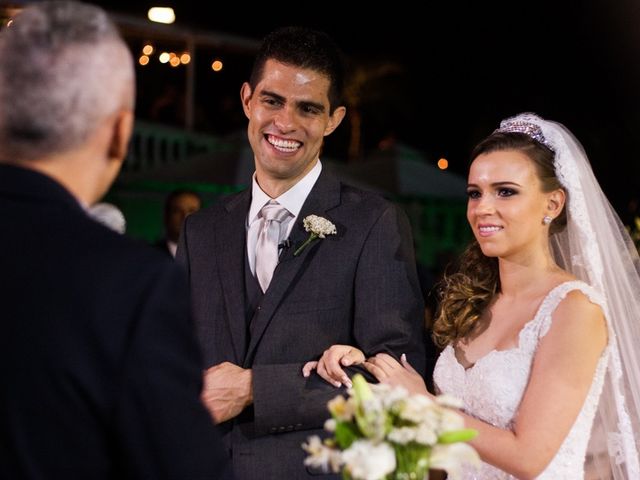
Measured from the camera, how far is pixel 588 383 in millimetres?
2699

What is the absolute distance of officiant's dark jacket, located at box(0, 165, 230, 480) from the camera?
4.46 feet

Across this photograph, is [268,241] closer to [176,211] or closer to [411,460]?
[411,460]

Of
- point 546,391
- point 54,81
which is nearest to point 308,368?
point 546,391

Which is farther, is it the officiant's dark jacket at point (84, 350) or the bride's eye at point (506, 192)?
the bride's eye at point (506, 192)

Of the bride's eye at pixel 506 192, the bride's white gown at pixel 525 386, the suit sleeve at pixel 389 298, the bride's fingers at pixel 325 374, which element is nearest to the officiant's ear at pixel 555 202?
the bride's eye at pixel 506 192

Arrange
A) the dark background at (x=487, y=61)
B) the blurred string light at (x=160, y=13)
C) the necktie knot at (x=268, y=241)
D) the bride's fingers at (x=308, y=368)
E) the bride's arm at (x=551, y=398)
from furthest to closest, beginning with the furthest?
the dark background at (x=487, y=61) → the blurred string light at (x=160, y=13) → the necktie knot at (x=268, y=241) → the bride's fingers at (x=308, y=368) → the bride's arm at (x=551, y=398)

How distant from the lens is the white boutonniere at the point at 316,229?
2.91 m

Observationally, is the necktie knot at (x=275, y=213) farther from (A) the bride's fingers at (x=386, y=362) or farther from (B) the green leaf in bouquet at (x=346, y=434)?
(B) the green leaf in bouquet at (x=346, y=434)

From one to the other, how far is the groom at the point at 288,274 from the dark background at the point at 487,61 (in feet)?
26.5

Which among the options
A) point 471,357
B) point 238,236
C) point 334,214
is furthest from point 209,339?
point 471,357

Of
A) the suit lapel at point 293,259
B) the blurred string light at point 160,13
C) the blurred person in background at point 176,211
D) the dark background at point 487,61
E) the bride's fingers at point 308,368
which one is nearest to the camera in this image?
the bride's fingers at point 308,368

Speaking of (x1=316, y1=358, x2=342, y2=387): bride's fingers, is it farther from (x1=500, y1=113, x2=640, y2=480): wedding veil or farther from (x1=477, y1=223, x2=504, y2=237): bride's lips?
(x1=500, y1=113, x2=640, y2=480): wedding veil

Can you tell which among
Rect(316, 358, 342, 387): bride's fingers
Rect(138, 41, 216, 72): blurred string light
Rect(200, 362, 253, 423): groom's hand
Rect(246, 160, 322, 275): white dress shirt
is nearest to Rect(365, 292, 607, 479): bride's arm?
Rect(316, 358, 342, 387): bride's fingers

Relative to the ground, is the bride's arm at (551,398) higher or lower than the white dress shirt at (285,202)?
lower
